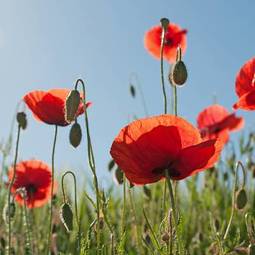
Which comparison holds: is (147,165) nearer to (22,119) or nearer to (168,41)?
(22,119)

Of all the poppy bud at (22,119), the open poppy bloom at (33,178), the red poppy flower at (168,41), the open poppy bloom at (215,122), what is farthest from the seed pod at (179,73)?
the open poppy bloom at (215,122)

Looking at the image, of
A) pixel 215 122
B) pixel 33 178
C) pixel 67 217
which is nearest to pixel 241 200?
pixel 67 217

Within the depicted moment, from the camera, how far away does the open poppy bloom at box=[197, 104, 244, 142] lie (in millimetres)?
3518

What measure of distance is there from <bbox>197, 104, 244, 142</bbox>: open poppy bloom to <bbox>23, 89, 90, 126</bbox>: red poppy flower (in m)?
1.53

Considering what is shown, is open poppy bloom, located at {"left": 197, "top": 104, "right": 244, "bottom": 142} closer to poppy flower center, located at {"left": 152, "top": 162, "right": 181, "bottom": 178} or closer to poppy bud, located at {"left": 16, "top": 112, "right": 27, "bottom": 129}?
poppy bud, located at {"left": 16, "top": 112, "right": 27, "bottom": 129}

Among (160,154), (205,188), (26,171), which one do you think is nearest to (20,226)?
(26,171)

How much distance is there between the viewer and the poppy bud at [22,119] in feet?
7.26

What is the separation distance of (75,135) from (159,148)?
1.41 feet

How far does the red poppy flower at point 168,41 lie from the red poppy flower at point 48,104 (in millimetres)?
1078

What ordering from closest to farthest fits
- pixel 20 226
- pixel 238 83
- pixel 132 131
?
1. pixel 132 131
2. pixel 238 83
3. pixel 20 226

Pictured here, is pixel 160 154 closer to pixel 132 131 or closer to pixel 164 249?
pixel 132 131

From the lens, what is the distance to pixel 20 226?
3.45 meters

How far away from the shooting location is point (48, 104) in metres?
2.02

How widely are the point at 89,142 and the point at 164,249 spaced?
365 millimetres
